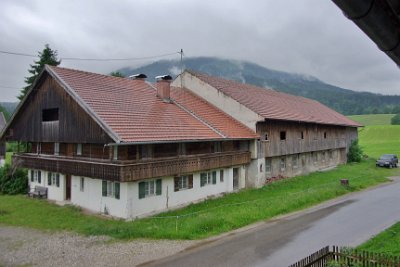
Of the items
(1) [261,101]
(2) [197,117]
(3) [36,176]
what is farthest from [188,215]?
(1) [261,101]

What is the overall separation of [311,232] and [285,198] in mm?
7116

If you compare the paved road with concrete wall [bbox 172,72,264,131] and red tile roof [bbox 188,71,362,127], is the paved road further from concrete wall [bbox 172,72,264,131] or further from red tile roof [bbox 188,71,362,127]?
red tile roof [bbox 188,71,362,127]

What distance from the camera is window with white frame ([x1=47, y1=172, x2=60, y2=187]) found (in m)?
26.0

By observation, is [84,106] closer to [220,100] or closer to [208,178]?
[208,178]

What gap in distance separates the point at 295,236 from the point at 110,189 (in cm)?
1099

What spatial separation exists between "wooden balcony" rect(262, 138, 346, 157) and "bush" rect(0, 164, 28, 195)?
20358 mm

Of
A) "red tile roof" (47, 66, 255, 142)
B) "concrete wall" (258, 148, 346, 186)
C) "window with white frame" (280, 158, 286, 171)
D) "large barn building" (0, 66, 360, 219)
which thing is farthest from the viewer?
"window with white frame" (280, 158, 286, 171)

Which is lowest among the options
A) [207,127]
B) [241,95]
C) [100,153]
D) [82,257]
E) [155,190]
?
[82,257]

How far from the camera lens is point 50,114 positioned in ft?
86.1

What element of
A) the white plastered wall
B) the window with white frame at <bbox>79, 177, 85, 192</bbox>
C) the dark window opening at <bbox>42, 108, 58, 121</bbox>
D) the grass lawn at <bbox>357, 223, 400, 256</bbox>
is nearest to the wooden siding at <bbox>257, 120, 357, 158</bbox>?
the white plastered wall

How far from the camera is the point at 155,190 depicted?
21.8 meters

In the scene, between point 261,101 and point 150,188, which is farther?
point 261,101

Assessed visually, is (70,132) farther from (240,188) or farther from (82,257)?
(240,188)

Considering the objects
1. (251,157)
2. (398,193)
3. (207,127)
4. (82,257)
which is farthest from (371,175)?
(82,257)
